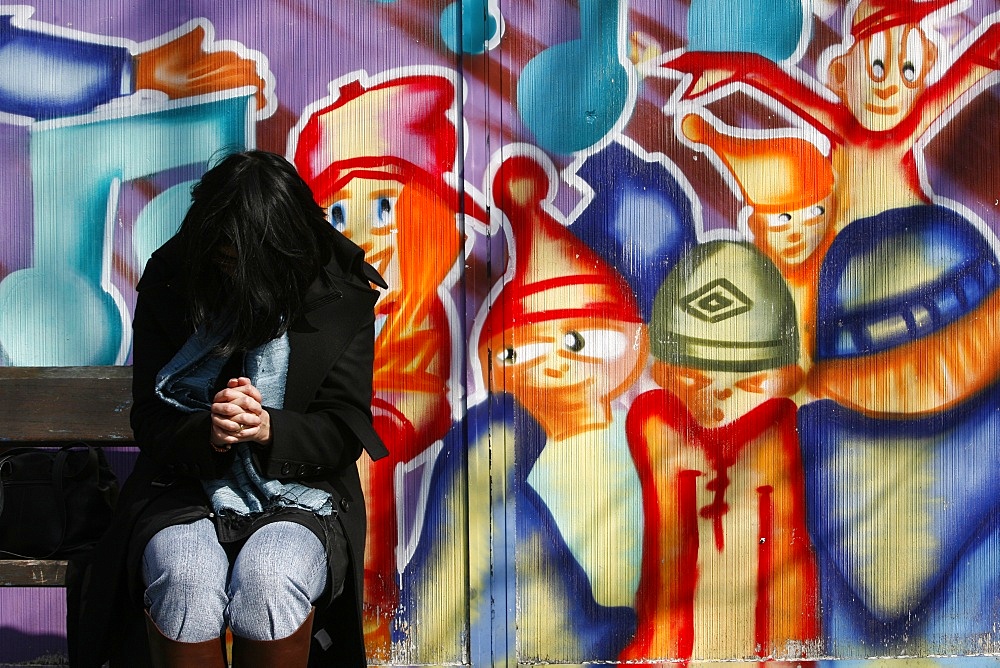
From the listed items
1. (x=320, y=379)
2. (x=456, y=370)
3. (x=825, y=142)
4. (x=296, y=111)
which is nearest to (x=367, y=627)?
(x=456, y=370)

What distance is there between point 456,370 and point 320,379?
0.68 meters

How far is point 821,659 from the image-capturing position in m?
3.14

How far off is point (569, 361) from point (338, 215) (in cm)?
80

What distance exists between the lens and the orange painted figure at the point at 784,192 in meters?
3.05

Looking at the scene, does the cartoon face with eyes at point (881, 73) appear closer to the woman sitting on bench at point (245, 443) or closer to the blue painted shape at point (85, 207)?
the woman sitting on bench at point (245, 443)

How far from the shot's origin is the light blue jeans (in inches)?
85.0

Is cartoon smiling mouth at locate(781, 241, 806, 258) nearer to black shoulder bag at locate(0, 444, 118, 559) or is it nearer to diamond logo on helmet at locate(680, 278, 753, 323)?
diamond logo on helmet at locate(680, 278, 753, 323)

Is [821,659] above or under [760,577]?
under

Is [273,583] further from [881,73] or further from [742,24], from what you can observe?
[881,73]

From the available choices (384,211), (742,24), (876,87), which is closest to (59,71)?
(384,211)

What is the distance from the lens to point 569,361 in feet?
10.0

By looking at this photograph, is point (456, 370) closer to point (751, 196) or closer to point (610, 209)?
point (610, 209)

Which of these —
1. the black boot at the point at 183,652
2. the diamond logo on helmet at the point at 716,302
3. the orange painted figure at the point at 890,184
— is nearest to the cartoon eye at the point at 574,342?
the diamond logo on helmet at the point at 716,302

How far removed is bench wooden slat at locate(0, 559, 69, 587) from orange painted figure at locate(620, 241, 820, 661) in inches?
61.8
